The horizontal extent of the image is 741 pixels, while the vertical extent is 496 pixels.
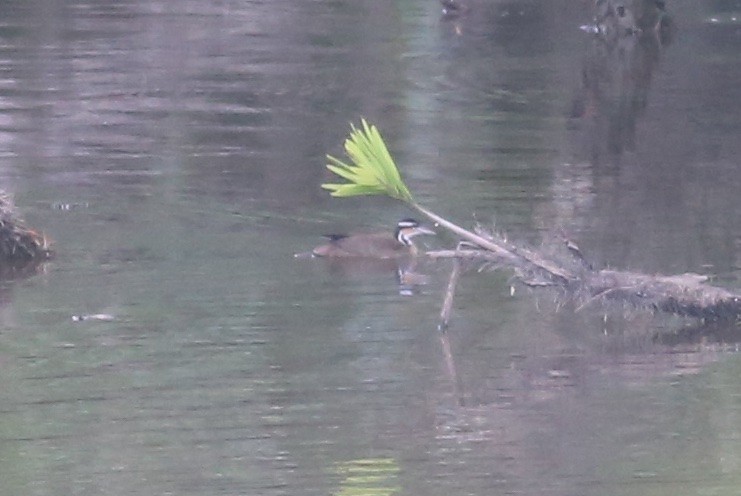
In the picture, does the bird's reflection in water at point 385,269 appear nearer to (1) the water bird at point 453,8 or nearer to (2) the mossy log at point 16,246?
(2) the mossy log at point 16,246

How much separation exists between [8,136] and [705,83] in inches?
378

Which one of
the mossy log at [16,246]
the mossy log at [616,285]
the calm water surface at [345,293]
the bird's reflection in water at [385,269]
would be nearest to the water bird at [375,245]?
the bird's reflection in water at [385,269]

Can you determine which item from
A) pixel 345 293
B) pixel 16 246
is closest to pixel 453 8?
pixel 16 246

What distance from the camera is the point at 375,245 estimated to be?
13305 mm

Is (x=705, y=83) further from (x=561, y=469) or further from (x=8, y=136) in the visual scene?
(x=561, y=469)

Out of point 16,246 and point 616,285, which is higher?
point 616,285

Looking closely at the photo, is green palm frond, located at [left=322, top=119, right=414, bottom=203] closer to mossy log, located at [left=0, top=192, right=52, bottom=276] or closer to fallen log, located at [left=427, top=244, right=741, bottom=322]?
fallen log, located at [left=427, top=244, right=741, bottom=322]

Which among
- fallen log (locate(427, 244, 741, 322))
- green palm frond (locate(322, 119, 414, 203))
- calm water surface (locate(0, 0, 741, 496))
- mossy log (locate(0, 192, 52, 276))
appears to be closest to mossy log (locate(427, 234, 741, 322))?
fallen log (locate(427, 244, 741, 322))

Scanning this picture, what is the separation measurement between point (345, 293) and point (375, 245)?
1.17 m

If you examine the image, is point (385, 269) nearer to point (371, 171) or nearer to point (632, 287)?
point (632, 287)

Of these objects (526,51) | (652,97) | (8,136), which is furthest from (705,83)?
(8,136)

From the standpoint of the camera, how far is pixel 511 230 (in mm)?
13898

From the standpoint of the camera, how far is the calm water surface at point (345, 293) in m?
8.19

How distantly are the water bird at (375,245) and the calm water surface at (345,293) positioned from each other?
20 cm
